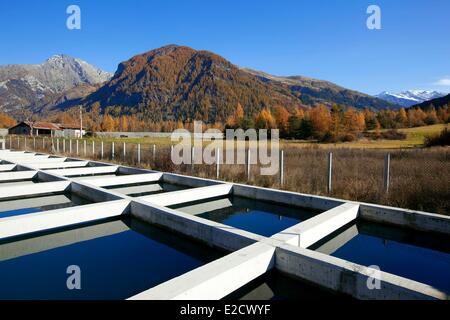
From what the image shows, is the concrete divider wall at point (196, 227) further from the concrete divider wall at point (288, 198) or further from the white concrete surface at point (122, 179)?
the white concrete surface at point (122, 179)

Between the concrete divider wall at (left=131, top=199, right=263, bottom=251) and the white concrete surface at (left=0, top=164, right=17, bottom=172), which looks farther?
the white concrete surface at (left=0, top=164, right=17, bottom=172)

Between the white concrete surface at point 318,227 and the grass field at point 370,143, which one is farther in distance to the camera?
the grass field at point 370,143

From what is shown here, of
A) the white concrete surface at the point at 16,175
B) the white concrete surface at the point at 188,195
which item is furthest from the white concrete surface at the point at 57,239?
the white concrete surface at the point at 16,175

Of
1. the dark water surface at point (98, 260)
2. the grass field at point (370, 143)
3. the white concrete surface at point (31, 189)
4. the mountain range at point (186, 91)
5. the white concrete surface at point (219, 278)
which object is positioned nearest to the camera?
the white concrete surface at point (219, 278)

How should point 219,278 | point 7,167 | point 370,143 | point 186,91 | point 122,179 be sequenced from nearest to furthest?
point 219,278
point 122,179
point 7,167
point 370,143
point 186,91

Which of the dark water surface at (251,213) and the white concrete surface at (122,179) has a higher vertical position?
the white concrete surface at (122,179)

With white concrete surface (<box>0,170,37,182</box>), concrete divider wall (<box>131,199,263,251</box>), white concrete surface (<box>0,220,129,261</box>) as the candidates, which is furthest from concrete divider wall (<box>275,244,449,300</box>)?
Result: white concrete surface (<box>0,170,37,182</box>)

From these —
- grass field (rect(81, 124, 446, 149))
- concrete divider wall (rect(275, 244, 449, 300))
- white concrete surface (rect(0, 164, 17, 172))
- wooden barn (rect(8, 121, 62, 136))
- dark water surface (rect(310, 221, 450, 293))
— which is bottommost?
dark water surface (rect(310, 221, 450, 293))

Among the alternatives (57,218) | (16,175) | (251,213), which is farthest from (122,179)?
(251,213)

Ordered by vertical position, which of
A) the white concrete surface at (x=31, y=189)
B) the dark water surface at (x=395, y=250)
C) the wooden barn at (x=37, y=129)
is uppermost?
the wooden barn at (x=37, y=129)

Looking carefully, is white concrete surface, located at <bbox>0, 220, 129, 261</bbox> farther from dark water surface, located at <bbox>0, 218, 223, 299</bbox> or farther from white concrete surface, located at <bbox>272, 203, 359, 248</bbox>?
white concrete surface, located at <bbox>272, 203, 359, 248</bbox>

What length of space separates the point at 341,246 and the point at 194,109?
13252 cm

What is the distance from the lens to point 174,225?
479cm

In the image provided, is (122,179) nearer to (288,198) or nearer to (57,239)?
(57,239)
